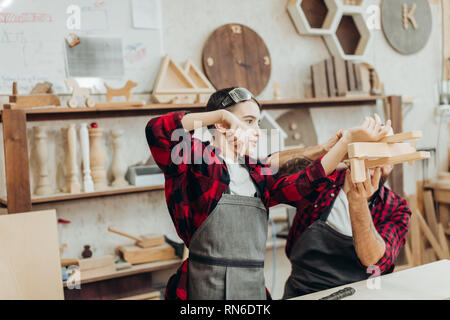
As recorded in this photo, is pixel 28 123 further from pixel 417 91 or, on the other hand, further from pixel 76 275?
pixel 417 91

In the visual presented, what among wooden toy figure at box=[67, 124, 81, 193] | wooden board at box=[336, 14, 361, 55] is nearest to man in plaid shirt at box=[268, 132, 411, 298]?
wooden toy figure at box=[67, 124, 81, 193]

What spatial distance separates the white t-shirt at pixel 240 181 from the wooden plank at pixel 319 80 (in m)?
1.60

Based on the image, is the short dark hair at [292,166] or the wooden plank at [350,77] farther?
the wooden plank at [350,77]

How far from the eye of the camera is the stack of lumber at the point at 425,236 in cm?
337

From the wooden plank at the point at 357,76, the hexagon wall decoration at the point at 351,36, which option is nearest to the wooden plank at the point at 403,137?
the wooden plank at the point at 357,76

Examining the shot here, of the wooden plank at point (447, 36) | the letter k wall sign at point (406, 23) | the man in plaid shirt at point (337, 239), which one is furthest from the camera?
the wooden plank at point (447, 36)

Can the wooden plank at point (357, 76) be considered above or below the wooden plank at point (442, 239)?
above

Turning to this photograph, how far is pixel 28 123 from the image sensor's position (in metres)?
2.34

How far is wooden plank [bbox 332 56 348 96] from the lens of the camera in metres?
2.93

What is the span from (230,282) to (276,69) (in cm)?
194

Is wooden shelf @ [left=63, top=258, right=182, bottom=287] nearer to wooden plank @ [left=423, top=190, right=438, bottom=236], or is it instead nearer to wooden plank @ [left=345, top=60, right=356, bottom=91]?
wooden plank @ [left=345, top=60, right=356, bottom=91]

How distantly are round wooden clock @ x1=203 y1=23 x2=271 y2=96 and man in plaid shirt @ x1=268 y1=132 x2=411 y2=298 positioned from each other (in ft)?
3.58

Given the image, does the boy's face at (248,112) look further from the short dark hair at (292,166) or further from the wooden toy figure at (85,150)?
the wooden toy figure at (85,150)

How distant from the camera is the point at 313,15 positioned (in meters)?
3.06
